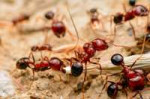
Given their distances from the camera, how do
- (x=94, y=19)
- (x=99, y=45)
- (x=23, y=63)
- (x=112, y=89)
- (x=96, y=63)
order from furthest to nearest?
(x=94, y=19) < (x=23, y=63) < (x=99, y=45) < (x=96, y=63) < (x=112, y=89)

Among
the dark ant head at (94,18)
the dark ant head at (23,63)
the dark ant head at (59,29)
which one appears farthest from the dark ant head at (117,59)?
the dark ant head at (59,29)

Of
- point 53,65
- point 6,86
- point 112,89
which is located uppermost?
point 53,65

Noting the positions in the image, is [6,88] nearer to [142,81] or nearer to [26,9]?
[142,81]

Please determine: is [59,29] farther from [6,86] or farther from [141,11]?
[6,86]

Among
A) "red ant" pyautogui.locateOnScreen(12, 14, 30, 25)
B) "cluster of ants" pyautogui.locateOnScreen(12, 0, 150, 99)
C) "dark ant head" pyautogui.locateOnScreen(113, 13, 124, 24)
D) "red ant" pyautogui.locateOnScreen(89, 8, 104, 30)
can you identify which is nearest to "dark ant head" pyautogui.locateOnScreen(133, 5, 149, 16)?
"cluster of ants" pyautogui.locateOnScreen(12, 0, 150, 99)

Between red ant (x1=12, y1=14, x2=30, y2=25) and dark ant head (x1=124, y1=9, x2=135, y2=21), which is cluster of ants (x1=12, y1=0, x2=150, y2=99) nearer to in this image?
dark ant head (x1=124, y1=9, x2=135, y2=21)

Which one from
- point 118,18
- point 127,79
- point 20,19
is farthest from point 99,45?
point 20,19

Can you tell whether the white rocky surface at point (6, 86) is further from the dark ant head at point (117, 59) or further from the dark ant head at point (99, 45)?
the dark ant head at point (117, 59)

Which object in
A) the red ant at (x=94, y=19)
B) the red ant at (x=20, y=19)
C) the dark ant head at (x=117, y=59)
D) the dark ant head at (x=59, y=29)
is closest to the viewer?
the dark ant head at (x=117, y=59)
